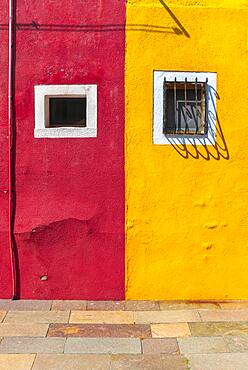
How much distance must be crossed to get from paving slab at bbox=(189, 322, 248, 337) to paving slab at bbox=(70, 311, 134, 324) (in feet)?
2.50

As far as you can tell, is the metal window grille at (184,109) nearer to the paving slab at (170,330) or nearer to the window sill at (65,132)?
the window sill at (65,132)

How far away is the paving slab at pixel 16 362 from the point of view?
4844 millimetres

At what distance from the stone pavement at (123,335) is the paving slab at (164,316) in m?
0.01

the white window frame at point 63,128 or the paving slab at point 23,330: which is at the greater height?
the white window frame at point 63,128

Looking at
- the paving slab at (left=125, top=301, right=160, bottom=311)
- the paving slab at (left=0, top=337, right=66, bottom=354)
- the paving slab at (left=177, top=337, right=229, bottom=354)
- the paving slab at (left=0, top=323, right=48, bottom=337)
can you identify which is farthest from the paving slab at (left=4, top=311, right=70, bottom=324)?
the paving slab at (left=177, top=337, right=229, bottom=354)

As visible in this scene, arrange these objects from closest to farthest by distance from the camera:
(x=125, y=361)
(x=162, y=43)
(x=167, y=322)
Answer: (x=125, y=361) → (x=167, y=322) → (x=162, y=43)

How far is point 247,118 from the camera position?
666 centimetres

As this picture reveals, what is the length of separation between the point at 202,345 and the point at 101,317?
1356 millimetres

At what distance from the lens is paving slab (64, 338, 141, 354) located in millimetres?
5238

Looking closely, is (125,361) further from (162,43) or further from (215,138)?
(162,43)

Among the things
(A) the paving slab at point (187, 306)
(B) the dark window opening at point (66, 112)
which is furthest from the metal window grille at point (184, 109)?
(A) the paving slab at point (187, 306)

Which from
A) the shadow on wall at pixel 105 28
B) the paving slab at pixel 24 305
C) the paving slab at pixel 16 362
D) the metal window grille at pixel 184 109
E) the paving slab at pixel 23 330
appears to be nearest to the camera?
the paving slab at pixel 16 362

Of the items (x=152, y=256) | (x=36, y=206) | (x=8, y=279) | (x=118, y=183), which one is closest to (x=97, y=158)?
(x=118, y=183)

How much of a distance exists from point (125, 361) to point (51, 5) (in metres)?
4.39
